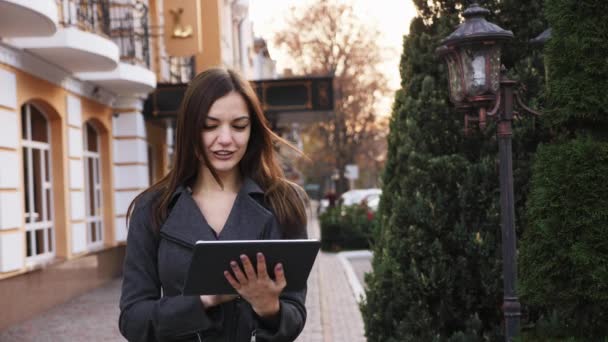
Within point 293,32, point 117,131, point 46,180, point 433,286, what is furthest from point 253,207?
point 293,32

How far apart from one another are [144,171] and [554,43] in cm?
1386

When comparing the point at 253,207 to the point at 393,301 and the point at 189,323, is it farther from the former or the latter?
the point at 393,301

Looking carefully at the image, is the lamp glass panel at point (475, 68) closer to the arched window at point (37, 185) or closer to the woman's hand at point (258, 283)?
the woman's hand at point (258, 283)

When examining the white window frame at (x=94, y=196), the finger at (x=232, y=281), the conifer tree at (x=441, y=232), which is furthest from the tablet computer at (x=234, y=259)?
the white window frame at (x=94, y=196)

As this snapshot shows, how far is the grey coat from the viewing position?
2.57 m

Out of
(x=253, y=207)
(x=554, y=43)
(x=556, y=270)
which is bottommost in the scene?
(x=556, y=270)

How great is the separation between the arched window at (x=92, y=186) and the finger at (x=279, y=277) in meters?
13.2

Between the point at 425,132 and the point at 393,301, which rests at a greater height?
the point at 425,132

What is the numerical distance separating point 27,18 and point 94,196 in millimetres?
6552

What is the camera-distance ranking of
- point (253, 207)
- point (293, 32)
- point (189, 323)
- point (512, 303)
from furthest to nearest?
1. point (293, 32)
2. point (512, 303)
3. point (253, 207)
4. point (189, 323)

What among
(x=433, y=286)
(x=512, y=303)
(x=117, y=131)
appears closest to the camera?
(x=512, y=303)

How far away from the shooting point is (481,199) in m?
6.36

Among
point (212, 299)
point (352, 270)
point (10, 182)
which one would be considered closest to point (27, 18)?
point (10, 182)

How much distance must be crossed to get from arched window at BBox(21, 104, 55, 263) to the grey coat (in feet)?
32.4
